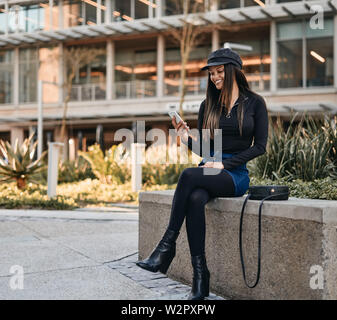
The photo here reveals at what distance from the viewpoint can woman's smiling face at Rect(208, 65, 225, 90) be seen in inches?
146

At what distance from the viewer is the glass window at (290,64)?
23594mm

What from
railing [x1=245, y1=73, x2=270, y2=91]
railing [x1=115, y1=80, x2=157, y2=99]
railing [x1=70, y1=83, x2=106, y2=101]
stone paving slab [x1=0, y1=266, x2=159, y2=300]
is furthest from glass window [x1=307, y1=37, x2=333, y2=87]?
stone paving slab [x1=0, y1=266, x2=159, y2=300]

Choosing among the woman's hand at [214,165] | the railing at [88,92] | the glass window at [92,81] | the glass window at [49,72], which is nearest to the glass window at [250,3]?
the glass window at [92,81]

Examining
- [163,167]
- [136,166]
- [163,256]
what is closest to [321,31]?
[163,167]

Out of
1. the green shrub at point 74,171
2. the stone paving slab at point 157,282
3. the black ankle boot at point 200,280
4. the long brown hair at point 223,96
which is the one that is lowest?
the stone paving slab at point 157,282

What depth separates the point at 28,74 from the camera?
3034cm

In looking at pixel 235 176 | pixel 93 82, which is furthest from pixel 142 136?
pixel 235 176

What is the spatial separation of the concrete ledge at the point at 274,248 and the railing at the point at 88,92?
2506cm

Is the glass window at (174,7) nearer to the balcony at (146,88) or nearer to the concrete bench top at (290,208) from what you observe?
the balcony at (146,88)

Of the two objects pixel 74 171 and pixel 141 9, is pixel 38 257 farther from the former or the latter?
pixel 141 9

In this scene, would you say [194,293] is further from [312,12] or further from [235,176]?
[312,12]

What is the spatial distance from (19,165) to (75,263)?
714 centimetres

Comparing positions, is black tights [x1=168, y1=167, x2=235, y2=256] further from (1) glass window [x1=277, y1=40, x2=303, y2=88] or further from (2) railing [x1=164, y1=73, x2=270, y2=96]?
(1) glass window [x1=277, y1=40, x2=303, y2=88]
